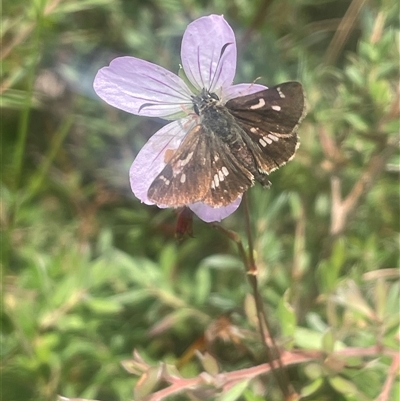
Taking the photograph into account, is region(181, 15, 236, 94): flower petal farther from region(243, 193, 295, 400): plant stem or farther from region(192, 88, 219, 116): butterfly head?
region(243, 193, 295, 400): plant stem

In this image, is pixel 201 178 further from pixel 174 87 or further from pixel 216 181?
pixel 174 87

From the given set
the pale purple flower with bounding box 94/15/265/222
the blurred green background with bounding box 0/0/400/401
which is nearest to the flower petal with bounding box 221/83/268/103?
the pale purple flower with bounding box 94/15/265/222

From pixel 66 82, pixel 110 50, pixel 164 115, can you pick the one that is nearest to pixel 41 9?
pixel 164 115

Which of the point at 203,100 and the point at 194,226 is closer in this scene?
the point at 203,100

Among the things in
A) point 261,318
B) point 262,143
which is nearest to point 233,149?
point 262,143

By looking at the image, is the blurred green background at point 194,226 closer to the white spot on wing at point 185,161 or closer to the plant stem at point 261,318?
the plant stem at point 261,318

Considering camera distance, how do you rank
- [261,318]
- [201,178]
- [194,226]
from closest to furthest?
[201,178], [261,318], [194,226]
